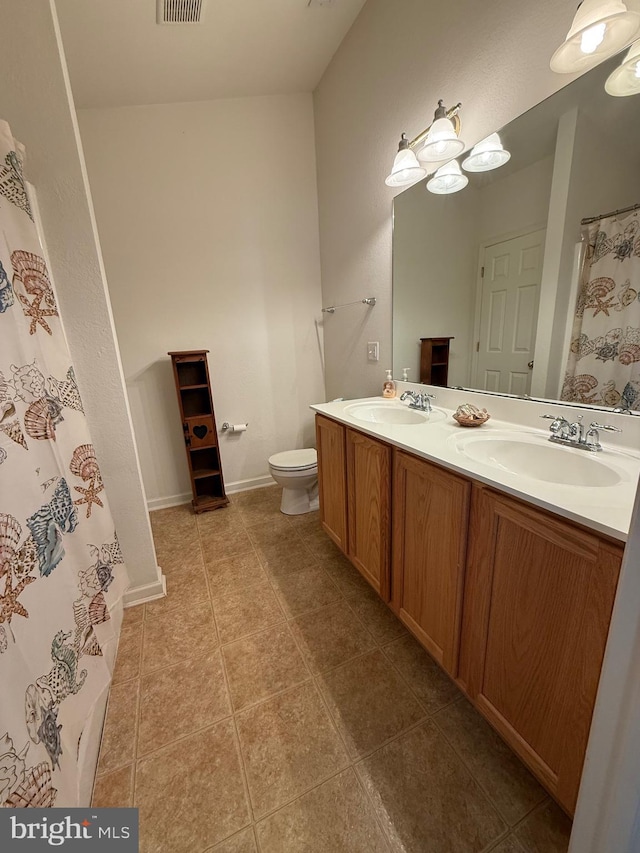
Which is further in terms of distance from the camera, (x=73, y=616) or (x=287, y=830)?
(x=73, y=616)

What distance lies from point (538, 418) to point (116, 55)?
9.04 ft

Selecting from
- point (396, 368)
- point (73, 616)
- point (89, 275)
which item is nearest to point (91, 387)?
point (89, 275)

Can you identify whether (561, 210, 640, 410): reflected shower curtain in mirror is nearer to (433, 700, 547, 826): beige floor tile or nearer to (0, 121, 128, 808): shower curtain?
(433, 700, 547, 826): beige floor tile

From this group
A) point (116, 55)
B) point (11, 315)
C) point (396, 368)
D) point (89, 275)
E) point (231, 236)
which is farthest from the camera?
point (231, 236)

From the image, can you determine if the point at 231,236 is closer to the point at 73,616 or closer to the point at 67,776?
the point at 73,616

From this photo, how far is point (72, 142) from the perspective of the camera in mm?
1248

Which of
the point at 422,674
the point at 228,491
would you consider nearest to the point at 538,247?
the point at 422,674

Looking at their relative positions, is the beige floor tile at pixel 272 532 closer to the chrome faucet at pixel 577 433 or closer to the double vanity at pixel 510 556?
the double vanity at pixel 510 556

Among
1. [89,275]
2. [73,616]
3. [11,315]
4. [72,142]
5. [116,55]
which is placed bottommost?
[73,616]

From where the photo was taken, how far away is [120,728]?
3.65ft

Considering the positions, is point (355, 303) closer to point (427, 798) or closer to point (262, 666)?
point (262, 666)

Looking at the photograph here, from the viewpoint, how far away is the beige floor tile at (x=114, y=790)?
0.91 m

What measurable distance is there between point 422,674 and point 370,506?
634 mm

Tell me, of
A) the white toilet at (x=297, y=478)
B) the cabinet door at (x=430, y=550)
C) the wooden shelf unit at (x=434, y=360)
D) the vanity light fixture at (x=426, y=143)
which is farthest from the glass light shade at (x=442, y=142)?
the white toilet at (x=297, y=478)
